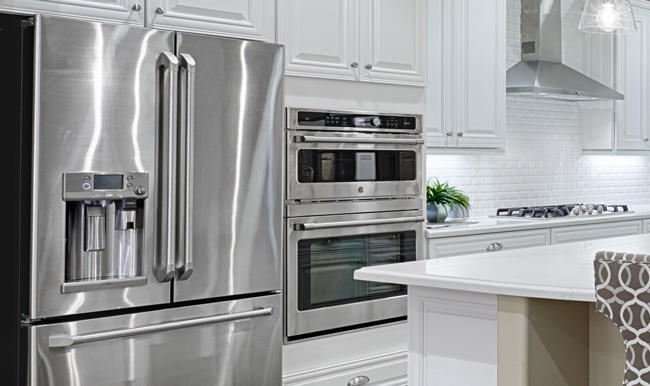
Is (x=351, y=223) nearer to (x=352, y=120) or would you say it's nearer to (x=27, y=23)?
(x=352, y=120)

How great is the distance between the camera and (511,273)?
2148 millimetres

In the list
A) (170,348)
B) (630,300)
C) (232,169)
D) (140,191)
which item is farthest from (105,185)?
(630,300)

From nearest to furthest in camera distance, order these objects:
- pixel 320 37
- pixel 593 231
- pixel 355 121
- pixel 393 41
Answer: pixel 320 37
pixel 355 121
pixel 393 41
pixel 593 231

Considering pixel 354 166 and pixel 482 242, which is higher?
pixel 354 166

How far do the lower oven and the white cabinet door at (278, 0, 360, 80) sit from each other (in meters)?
0.68

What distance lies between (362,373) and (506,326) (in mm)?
1705

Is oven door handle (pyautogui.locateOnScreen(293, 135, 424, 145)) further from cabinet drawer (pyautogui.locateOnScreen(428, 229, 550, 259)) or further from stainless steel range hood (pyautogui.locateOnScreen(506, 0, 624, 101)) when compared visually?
stainless steel range hood (pyautogui.locateOnScreen(506, 0, 624, 101))

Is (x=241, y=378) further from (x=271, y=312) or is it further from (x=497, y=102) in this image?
(x=497, y=102)

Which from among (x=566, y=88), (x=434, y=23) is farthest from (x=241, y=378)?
(x=566, y=88)

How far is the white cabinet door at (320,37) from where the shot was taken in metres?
3.37

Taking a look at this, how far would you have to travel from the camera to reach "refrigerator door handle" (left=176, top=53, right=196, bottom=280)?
2.75 meters

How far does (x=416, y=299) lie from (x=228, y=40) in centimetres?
131

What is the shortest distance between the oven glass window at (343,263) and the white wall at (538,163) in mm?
1323

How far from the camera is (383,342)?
3.71 m
